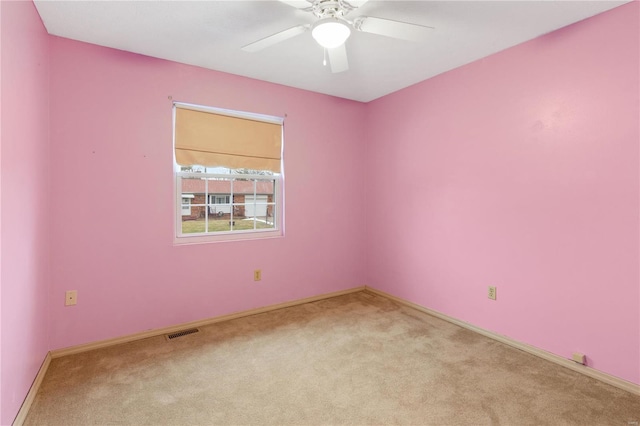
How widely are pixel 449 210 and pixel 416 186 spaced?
0.48 metres

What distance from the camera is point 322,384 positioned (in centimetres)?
210

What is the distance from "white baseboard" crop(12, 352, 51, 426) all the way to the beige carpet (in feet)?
0.10

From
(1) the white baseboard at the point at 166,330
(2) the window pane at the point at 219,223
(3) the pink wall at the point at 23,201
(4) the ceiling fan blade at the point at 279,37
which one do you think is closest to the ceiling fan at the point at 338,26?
(4) the ceiling fan blade at the point at 279,37

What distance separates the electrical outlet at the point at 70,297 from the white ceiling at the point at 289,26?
1.94 meters

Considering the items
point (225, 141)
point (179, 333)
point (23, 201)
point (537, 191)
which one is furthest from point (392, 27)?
point (179, 333)

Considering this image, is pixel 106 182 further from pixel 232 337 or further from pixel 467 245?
pixel 467 245

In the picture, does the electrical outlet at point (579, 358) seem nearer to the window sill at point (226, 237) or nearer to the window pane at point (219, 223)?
the window sill at point (226, 237)

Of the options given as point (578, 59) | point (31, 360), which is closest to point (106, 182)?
point (31, 360)

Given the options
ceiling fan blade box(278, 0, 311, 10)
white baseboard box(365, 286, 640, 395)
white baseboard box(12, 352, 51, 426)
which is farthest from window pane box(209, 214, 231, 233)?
white baseboard box(365, 286, 640, 395)

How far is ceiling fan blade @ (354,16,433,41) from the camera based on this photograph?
1.79 metres

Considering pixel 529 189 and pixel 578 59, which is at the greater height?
pixel 578 59

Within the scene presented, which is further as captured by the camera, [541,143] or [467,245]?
[467,245]

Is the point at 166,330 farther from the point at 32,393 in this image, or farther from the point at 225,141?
the point at 225,141

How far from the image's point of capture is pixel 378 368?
2.29 meters
